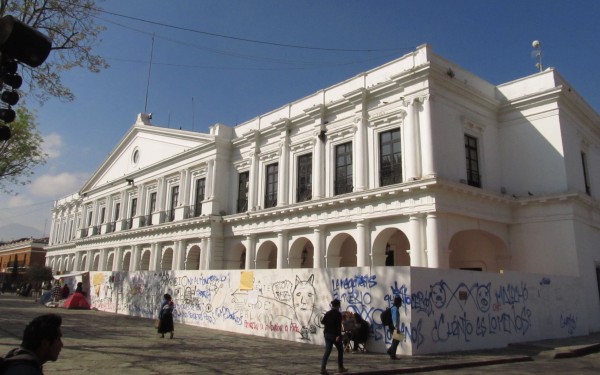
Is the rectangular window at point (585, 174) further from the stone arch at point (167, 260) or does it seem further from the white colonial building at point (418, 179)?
the stone arch at point (167, 260)

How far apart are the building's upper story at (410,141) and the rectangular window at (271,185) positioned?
0.17ft

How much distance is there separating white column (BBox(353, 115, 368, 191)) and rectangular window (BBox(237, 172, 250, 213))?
7.78 meters

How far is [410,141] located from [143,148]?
74.0 feet

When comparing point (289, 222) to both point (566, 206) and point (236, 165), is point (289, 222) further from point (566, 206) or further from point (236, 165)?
point (566, 206)

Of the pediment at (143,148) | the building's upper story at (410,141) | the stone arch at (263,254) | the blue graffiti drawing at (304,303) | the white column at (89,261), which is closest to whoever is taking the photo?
the blue graffiti drawing at (304,303)

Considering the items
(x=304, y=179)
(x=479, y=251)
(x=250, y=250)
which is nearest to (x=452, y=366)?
(x=479, y=251)

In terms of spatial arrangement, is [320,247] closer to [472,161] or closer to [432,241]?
[432,241]

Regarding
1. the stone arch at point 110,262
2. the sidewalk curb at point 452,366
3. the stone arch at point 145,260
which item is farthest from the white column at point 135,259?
the sidewalk curb at point 452,366

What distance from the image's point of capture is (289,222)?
2098 centimetres

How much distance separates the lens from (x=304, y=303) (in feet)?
42.6

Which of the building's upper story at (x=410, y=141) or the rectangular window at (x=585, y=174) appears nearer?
the building's upper story at (x=410, y=141)

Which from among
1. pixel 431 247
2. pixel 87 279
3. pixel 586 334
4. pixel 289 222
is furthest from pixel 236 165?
pixel 586 334

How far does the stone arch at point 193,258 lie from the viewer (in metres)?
26.5

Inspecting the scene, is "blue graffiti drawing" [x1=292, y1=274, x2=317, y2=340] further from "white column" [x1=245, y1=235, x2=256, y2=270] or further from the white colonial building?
"white column" [x1=245, y1=235, x2=256, y2=270]
